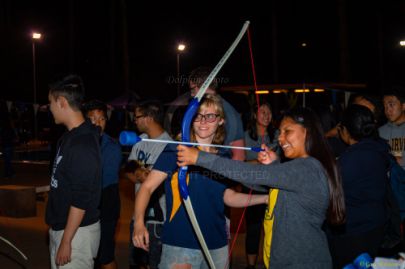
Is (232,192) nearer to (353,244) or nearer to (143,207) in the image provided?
(143,207)

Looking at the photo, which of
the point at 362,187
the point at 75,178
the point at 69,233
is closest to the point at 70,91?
the point at 75,178

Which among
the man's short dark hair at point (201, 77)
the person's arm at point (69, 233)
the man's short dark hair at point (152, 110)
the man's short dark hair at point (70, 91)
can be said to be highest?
the man's short dark hair at point (201, 77)

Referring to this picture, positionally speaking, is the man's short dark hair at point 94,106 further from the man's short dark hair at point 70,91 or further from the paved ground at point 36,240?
the paved ground at point 36,240

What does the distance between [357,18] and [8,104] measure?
3730cm

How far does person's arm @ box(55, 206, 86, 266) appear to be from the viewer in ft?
11.4

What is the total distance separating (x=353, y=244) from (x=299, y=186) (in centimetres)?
124

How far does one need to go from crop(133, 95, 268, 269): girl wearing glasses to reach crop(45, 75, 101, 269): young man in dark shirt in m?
0.52

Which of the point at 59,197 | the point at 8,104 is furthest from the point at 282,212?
the point at 8,104

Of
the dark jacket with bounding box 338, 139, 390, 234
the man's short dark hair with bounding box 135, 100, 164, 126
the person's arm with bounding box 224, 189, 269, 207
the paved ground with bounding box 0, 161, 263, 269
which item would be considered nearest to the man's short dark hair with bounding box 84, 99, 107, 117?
the man's short dark hair with bounding box 135, 100, 164, 126

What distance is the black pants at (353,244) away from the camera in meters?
3.83

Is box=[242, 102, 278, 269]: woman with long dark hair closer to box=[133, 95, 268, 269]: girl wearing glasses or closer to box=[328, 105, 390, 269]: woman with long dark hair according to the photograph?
box=[328, 105, 390, 269]: woman with long dark hair

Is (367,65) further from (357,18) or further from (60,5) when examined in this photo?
(60,5)

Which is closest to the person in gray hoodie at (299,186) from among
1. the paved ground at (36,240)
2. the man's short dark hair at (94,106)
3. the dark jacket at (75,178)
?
the dark jacket at (75,178)

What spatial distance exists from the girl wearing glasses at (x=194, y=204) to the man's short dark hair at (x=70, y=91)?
2.73 feet
